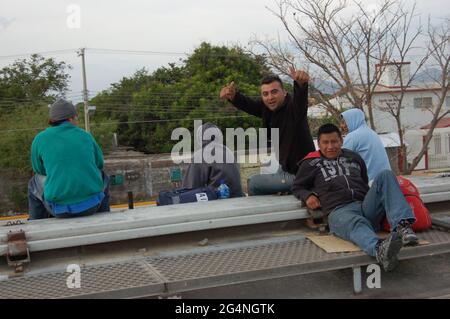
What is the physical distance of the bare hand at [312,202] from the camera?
3.51 m

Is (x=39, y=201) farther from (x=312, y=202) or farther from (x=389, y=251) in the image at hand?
(x=389, y=251)

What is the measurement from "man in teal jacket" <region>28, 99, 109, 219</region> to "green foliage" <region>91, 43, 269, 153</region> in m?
23.3

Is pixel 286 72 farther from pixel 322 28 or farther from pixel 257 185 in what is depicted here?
pixel 257 185

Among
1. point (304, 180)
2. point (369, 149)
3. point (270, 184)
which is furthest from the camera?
point (369, 149)

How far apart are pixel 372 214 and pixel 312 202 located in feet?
1.33

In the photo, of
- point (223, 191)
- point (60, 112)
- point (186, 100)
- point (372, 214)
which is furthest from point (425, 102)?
point (186, 100)

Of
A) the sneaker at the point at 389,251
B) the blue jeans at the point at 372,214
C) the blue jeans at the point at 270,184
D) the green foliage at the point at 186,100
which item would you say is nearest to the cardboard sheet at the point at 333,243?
the blue jeans at the point at 372,214

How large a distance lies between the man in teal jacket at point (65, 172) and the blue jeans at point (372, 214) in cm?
171

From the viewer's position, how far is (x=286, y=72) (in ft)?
30.5

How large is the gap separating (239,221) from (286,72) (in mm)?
6447

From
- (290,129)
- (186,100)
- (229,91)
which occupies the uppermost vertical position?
(186,100)

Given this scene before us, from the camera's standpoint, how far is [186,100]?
100ft

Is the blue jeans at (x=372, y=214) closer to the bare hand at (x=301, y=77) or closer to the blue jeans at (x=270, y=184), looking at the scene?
the blue jeans at (x=270, y=184)

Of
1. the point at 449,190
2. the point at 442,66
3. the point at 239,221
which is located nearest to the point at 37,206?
the point at 239,221
